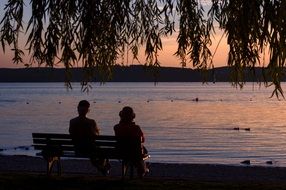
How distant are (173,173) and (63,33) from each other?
10.5 meters

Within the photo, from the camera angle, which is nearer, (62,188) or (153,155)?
(62,188)

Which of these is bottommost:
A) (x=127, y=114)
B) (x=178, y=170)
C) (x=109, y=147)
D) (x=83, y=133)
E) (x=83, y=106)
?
(x=178, y=170)

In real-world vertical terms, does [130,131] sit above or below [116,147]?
above

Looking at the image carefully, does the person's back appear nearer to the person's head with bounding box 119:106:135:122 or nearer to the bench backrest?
the bench backrest

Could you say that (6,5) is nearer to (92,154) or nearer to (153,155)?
(92,154)

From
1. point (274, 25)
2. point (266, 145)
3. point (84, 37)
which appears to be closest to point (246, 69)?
point (274, 25)

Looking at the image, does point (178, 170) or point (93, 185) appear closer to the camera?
point (93, 185)

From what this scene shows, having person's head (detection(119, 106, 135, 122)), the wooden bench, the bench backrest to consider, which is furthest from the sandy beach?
the bench backrest

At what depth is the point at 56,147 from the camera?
9.93m

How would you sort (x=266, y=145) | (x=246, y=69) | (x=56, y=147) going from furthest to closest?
(x=266, y=145)
(x=56, y=147)
(x=246, y=69)

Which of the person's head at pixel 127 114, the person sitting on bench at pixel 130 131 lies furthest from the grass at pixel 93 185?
the person's head at pixel 127 114

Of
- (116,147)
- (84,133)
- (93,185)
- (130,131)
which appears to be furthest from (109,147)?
(93,185)

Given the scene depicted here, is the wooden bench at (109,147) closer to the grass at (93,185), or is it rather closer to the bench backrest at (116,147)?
the bench backrest at (116,147)

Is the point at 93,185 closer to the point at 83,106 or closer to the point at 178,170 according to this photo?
the point at 83,106
